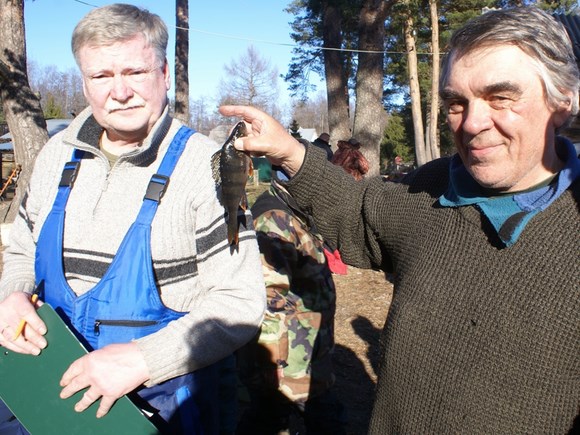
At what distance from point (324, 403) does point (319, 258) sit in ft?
3.12

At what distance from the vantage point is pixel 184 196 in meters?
1.95

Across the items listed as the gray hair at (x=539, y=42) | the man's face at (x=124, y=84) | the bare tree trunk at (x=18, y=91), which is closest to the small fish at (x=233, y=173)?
the man's face at (x=124, y=84)

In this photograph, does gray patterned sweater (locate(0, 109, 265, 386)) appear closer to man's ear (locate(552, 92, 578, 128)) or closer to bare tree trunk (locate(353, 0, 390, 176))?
man's ear (locate(552, 92, 578, 128))

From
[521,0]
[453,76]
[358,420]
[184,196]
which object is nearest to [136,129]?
[184,196]

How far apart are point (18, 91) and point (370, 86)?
25.3ft

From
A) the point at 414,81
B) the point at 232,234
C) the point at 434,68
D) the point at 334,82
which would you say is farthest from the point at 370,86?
the point at 232,234

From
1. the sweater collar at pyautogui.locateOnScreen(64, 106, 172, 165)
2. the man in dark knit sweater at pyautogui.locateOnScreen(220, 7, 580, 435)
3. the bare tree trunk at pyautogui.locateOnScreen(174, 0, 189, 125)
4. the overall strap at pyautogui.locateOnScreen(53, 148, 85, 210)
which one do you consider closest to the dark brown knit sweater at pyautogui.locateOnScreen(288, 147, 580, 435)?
the man in dark knit sweater at pyautogui.locateOnScreen(220, 7, 580, 435)

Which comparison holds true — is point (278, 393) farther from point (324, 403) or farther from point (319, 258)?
point (319, 258)

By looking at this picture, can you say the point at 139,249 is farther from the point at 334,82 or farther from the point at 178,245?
the point at 334,82

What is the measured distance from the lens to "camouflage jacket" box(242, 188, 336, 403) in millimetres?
3076

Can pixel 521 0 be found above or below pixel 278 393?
above

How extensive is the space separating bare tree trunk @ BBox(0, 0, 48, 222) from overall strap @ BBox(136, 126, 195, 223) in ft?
26.2

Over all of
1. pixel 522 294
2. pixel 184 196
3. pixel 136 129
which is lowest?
pixel 522 294

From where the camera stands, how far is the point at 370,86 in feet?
42.8
